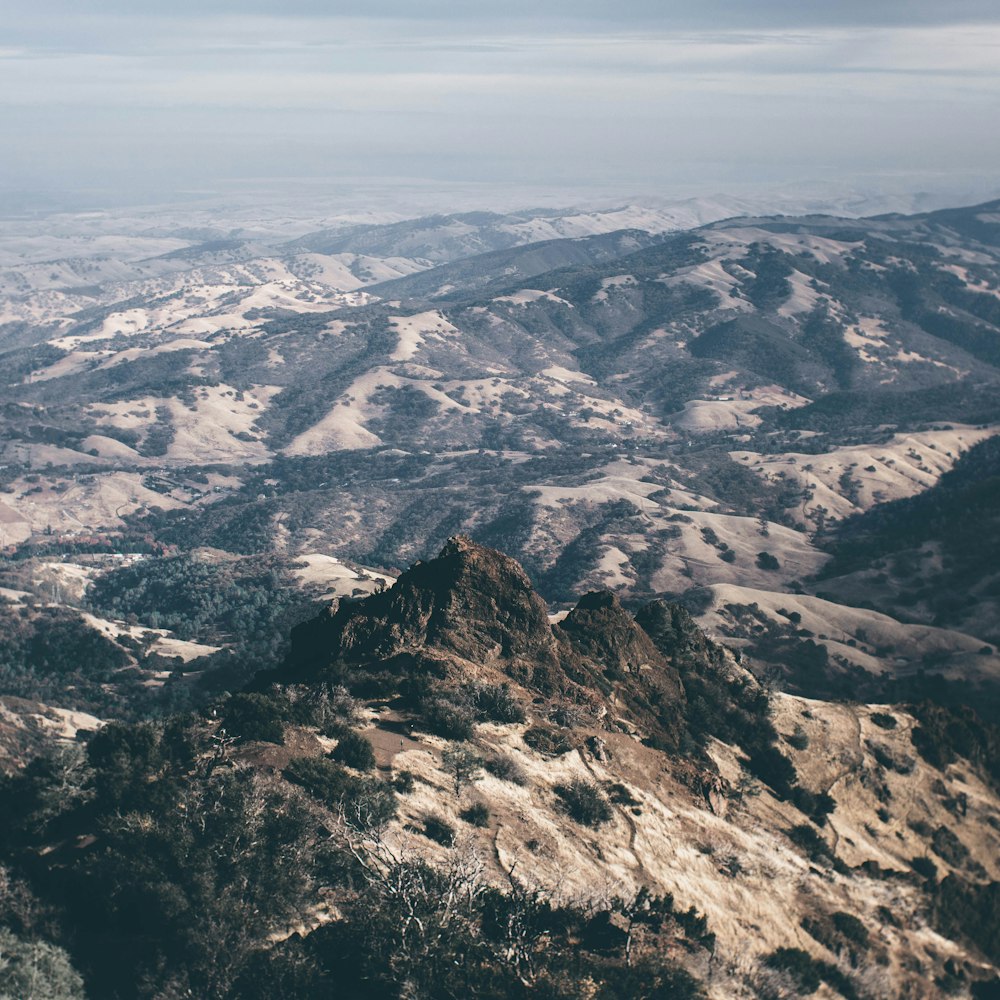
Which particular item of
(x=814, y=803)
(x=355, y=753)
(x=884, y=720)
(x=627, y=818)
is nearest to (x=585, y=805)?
(x=627, y=818)

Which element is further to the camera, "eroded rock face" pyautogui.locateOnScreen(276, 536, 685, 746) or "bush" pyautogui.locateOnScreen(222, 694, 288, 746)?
"eroded rock face" pyautogui.locateOnScreen(276, 536, 685, 746)

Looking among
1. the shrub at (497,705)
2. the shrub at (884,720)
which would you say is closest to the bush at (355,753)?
the shrub at (497,705)

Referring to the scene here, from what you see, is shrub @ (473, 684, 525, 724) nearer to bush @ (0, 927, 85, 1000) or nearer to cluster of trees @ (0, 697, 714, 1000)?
cluster of trees @ (0, 697, 714, 1000)

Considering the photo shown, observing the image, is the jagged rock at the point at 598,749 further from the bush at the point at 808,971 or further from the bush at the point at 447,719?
the bush at the point at 808,971

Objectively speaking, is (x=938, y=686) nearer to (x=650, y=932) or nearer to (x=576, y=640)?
(x=576, y=640)

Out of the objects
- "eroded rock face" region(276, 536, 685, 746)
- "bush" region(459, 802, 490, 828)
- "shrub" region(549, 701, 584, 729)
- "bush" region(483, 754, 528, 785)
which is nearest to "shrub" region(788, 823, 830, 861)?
"eroded rock face" region(276, 536, 685, 746)

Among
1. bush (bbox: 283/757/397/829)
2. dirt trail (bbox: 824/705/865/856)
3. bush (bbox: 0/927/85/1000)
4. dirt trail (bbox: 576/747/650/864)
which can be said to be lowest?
dirt trail (bbox: 824/705/865/856)

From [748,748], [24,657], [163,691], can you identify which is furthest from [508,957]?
[24,657]
